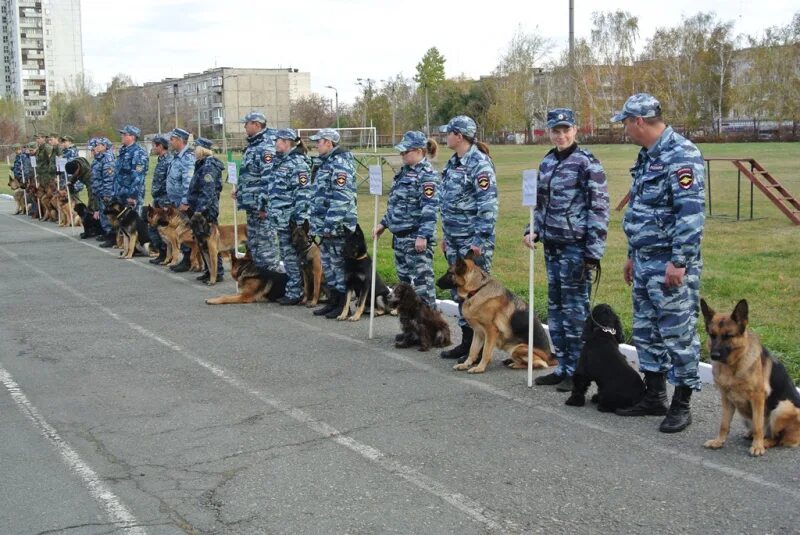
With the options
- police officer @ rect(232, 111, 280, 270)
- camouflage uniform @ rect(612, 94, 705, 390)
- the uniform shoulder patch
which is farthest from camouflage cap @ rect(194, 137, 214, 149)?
the uniform shoulder patch

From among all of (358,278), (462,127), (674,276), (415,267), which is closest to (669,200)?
(674,276)

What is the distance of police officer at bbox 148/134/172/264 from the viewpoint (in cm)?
1493

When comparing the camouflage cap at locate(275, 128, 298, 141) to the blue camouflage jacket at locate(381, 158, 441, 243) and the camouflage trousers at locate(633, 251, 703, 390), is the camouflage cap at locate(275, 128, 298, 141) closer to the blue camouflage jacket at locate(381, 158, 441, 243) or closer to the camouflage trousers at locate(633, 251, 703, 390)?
the blue camouflage jacket at locate(381, 158, 441, 243)

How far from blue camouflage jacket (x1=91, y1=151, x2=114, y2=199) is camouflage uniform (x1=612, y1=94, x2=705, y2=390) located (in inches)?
551

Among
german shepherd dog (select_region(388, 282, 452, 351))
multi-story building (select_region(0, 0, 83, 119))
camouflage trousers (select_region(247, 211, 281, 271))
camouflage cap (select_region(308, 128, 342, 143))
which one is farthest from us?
multi-story building (select_region(0, 0, 83, 119))

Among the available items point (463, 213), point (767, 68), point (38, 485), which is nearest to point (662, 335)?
point (463, 213)

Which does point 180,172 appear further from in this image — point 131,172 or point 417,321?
point 417,321

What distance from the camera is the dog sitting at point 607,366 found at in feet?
20.9

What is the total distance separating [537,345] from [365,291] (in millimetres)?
2962

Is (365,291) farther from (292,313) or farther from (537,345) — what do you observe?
(537,345)

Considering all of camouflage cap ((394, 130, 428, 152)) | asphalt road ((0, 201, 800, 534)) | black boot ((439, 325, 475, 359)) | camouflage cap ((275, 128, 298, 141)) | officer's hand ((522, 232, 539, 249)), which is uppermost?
camouflage cap ((275, 128, 298, 141))

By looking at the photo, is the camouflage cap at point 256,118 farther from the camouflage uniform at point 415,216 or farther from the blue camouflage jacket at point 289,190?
the camouflage uniform at point 415,216

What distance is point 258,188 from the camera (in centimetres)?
1193

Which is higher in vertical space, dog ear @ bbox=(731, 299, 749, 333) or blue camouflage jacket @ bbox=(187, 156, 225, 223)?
blue camouflage jacket @ bbox=(187, 156, 225, 223)
